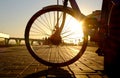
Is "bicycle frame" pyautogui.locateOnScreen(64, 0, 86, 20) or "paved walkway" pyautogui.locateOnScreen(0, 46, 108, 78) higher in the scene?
"bicycle frame" pyautogui.locateOnScreen(64, 0, 86, 20)

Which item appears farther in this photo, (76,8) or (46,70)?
(46,70)

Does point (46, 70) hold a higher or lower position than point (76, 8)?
lower

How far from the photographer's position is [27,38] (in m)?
5.56

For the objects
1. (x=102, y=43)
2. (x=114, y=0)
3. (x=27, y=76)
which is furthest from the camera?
(x=102, y=43)

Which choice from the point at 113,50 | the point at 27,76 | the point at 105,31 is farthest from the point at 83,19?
the point at 27,76

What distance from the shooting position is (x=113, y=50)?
4.51 m

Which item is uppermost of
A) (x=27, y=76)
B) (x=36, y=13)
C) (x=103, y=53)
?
(x=36, y=13)

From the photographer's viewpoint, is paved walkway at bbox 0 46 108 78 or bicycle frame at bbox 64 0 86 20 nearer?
paved walkway at bbox 0 46 108 78

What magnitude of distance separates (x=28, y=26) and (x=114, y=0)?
76.6 inches

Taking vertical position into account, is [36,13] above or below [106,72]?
above

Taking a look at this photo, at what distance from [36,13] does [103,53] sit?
1.52m

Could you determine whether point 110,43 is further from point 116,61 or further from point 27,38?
point 27,38

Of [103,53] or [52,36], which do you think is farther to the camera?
[52,36]

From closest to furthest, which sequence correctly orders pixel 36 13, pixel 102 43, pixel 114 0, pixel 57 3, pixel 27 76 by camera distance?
pixel 114 0, pixel 27 76, pixel 102 43, pixel 36 13, pixel 57 3
